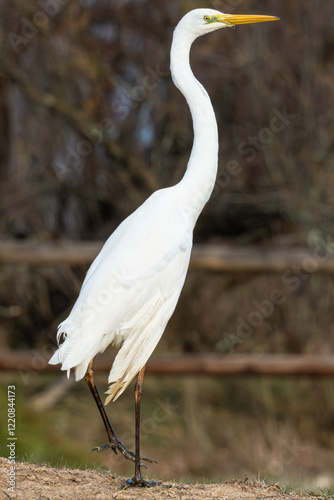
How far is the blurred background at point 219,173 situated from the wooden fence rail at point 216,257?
1.01 meters

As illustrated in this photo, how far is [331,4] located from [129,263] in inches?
161

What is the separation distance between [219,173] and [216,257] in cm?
140

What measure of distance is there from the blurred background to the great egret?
9.18ft

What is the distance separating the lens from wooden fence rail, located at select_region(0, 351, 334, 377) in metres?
4.29

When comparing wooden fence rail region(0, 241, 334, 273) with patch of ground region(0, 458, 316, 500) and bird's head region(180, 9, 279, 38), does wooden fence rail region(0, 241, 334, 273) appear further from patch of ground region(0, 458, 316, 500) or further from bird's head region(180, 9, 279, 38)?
patch of ground region(0, 458, 316, 500)

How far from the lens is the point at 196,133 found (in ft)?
9.52

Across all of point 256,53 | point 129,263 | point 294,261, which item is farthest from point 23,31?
point 129,263

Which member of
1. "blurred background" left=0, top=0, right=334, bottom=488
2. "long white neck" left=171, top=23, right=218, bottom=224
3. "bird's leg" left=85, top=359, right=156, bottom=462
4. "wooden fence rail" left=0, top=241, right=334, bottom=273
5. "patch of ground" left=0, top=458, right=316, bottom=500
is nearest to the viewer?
"patch of ground" left=0, top=458, right=316, bottom=500

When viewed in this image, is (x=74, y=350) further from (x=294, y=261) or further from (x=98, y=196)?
(x=98, y=196)

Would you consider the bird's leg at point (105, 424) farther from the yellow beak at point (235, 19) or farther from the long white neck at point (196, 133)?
the yellow beak at point (235, 19)

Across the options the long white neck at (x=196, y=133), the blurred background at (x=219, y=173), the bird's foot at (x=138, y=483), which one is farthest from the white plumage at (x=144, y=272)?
the blurred background at (x=219, y=173)

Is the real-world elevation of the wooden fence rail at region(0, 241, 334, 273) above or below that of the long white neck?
below

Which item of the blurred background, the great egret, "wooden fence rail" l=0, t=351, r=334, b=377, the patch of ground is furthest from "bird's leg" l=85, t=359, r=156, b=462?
the blurred background

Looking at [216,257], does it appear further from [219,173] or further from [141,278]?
[141,278]
